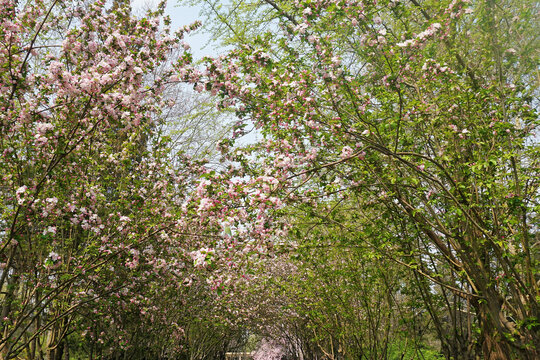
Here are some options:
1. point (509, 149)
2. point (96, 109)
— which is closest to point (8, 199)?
point (96, 109)

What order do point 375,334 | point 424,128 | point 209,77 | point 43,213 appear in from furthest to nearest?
point 375,334 → point 424,128 → point 209,77 → point 43,213

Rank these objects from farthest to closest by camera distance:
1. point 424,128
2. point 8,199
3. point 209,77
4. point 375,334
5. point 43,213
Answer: point 375,334 → point 424,128 → point 8,199 → point 209,77 → point 43,213

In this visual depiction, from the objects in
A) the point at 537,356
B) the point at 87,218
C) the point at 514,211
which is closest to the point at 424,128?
the point at 514,211

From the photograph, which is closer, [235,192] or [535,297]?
[235,192]

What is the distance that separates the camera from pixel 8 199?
5.48 meters

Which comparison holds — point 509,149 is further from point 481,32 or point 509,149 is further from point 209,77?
point 209,77

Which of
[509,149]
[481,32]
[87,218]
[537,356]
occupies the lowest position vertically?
[537,356]

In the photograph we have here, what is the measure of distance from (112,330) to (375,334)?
21.1 ft

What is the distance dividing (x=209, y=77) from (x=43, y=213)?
9.28 ft

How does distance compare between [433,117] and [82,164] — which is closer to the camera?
[433,117]

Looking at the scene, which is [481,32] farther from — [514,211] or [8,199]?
[8,199]

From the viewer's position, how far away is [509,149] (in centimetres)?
478

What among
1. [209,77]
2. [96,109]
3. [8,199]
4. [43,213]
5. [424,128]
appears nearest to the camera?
[96,109]

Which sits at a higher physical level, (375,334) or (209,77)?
(209,77)
